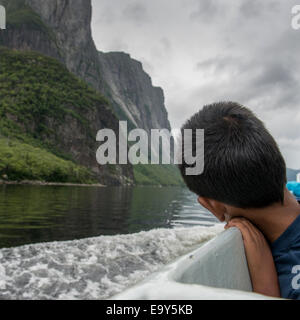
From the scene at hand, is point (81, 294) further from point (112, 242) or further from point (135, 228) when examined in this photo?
A: point (135, 228)

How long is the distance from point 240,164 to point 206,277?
0.53m

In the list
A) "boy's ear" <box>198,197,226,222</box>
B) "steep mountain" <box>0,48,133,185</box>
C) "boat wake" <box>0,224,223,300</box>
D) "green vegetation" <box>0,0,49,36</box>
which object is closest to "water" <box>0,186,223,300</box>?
"boat wake" <box>0,224,223,300</box>

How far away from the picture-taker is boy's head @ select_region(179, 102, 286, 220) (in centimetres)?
136

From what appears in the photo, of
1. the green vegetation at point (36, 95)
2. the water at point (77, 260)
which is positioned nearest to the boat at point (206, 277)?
the water at point (77, 260)

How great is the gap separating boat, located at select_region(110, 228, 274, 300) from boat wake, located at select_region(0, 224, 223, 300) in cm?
260

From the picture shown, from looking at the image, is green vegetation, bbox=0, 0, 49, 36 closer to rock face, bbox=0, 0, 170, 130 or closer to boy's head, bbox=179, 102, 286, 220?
rock face, bbox=0, 0, 170, 130

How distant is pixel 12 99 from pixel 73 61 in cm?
7377

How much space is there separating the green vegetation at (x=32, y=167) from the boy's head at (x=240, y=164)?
Answer: 181 ft

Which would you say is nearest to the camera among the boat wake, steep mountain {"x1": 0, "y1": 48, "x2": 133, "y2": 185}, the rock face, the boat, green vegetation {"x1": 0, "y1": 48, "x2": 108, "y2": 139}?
the boat

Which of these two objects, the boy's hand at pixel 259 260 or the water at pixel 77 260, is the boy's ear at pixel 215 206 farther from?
the water at pixel 77 260

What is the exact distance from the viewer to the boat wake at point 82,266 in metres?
4.93

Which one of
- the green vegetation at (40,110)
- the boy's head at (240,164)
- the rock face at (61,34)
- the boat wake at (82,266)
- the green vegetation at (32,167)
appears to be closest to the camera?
the boy's head at (240,164)
